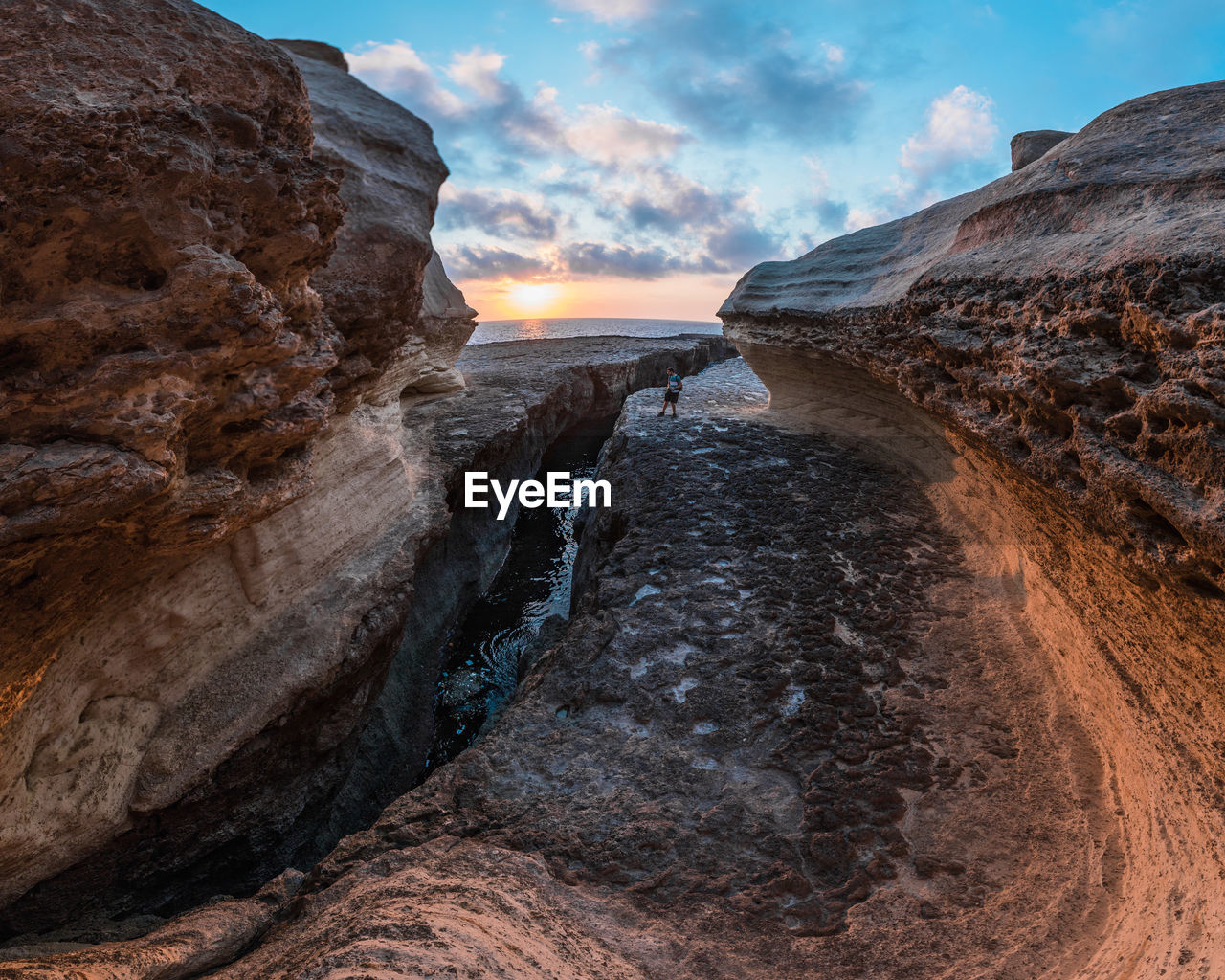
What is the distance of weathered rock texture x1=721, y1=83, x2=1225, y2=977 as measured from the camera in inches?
110

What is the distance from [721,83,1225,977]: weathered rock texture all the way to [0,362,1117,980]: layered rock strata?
297mm

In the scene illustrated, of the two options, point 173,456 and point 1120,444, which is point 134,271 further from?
point 1120,444

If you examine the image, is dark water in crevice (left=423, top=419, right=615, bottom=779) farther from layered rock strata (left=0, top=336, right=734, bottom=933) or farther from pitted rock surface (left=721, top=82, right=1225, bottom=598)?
pitted rock surface (left=721, top=82, right=1225, bottom=598)

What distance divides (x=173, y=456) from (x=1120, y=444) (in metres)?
5.09

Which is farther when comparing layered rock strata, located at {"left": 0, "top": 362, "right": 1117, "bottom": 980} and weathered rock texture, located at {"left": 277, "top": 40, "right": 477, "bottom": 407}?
weathered rock texture, located at {"left": 277, "top": 40, "right": 477, "bottom": 407}

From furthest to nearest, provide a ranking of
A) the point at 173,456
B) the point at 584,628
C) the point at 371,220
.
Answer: the point at 371,220 < the point at 584,628 < the point at 173,456

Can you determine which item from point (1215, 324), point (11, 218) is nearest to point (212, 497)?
point (11, 218)

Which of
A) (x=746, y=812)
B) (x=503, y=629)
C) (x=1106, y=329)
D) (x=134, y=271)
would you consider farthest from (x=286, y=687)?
(x=1106, y=329)

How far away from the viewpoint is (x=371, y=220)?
6.47 m

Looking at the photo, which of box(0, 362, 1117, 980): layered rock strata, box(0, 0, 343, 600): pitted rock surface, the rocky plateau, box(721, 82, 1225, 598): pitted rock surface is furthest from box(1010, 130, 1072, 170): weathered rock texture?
box(0, 0, 343, 600): pitted rock surface

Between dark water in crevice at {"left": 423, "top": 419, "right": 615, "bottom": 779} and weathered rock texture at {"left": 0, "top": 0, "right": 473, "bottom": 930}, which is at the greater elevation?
weathered rock texture at {"left": 0, "top": 0, "right": 473, "bottom": 930}

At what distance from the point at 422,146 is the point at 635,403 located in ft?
18.7

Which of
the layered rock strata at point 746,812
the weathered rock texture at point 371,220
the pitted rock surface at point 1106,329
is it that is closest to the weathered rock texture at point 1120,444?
the pitted rock surface at point 1106,329

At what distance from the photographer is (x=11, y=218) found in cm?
269
